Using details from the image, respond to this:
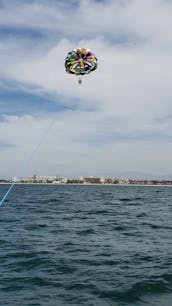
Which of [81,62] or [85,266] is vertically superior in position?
[81,62]

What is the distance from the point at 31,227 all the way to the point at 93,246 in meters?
8.48

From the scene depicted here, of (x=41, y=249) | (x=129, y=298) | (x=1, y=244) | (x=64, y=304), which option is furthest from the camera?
(x=1, y=244)

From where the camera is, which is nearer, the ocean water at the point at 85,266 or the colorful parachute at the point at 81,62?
the ocean water at the point at 85,266

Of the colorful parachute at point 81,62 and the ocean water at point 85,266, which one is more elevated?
the colorful parachute at point 81,62

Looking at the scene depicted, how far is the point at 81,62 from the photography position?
26359 millimetres

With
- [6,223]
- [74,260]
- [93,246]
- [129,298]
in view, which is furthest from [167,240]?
[6,223]

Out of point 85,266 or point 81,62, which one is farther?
point 81,62

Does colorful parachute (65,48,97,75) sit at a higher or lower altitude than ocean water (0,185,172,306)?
higher

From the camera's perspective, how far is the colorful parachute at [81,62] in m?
26.4

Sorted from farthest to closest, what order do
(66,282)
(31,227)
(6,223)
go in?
(6,223) → (31,227) → (66,282)

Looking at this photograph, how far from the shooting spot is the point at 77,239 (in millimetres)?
23203

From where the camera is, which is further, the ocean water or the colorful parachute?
the colorful parachute

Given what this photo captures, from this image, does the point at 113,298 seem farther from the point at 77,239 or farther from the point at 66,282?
the point at 77,239

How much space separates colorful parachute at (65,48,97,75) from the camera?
1038 inches
